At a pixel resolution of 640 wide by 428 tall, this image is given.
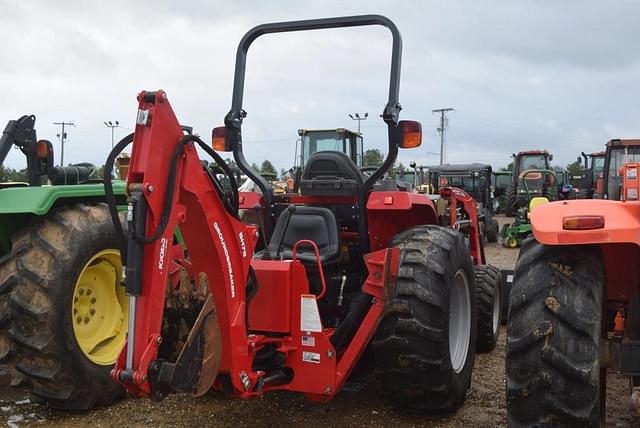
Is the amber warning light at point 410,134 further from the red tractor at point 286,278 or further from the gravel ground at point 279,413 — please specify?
the gravel ground at point 279,413

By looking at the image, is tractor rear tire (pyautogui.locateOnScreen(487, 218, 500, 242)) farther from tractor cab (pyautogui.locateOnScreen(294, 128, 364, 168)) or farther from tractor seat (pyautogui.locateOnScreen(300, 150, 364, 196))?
tractor seat (pyautogui.locateOnScreen(300, 150, 364, 196))

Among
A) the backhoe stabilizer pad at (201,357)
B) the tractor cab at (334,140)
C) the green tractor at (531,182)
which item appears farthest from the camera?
the green tractor at (531,182)

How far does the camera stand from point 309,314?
3.78 metres

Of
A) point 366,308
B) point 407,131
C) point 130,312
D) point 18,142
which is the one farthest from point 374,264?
point 18,142

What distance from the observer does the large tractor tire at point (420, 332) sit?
12.9 feet

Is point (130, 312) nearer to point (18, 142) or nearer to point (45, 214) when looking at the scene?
point (45, 214)

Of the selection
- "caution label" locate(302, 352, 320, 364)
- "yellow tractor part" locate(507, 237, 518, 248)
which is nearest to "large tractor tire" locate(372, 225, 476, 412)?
"caution label" locate(302, 352, 320, 364)

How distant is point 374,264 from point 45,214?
230 cm

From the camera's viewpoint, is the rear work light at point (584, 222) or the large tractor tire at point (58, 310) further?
the large tractor tire at point (58, 310)

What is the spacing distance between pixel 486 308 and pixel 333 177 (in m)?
2.32

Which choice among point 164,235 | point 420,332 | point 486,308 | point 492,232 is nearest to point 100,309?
point 164,235

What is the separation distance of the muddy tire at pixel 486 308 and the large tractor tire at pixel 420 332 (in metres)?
1.78

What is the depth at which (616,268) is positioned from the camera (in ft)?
10.5

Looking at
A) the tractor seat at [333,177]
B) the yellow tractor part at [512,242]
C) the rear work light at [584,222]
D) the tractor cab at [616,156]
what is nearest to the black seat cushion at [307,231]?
the tractor seat at [333,177]
